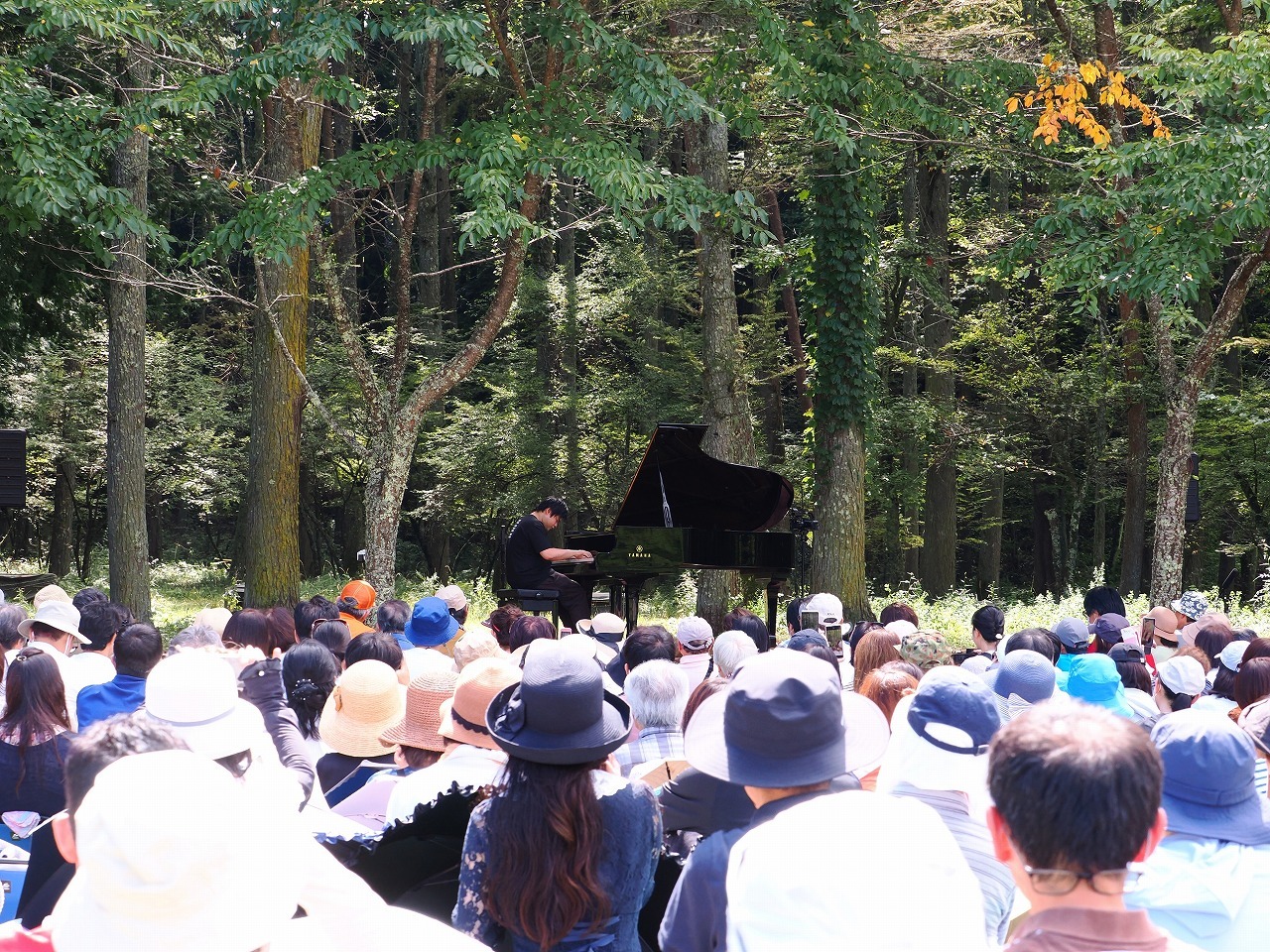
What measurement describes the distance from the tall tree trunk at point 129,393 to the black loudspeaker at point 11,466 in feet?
3.15

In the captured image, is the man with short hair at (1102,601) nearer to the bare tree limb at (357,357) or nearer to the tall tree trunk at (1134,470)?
the bare tree limb at (357,357)

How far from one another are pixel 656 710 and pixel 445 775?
43.3 inches

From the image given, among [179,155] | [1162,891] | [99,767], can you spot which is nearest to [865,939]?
[1162,891]

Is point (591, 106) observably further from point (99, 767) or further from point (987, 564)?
point (987, 564)

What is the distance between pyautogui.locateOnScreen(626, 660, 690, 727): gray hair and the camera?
15.3 ft

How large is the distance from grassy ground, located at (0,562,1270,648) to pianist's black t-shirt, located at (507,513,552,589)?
4.99 metres

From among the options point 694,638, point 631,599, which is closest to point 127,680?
point 694,638

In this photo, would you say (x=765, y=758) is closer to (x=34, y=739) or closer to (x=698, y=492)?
(x=34, y=739)

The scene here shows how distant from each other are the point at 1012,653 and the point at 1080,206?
10.1m

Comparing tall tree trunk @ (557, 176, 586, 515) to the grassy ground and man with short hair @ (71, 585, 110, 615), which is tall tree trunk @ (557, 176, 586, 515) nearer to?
→ the grassy ground

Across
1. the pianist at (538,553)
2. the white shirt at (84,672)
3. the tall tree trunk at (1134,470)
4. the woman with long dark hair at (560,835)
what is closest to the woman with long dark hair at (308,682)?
the white shirt at (84,672)

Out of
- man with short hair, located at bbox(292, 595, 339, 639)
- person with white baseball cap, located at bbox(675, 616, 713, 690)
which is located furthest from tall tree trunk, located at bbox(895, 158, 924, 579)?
person with white baseball cap, located at bbox(675, 616, 713, 690)

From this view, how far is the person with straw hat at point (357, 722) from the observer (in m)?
4.78

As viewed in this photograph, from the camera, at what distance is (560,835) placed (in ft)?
9.82
